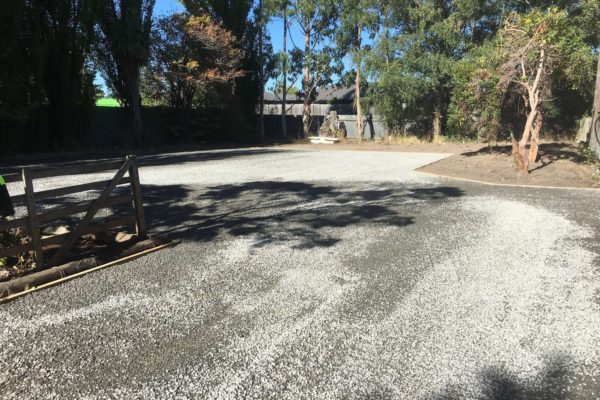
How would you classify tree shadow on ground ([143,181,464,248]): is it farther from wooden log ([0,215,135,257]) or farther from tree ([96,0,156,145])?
tree ([96,0,156,145])

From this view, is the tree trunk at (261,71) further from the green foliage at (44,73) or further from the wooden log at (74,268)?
the wooden log at (74,268)

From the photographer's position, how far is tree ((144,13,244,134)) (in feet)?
66.2

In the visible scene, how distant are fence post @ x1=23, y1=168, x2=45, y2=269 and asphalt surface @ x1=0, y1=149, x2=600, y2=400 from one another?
0.47 metres

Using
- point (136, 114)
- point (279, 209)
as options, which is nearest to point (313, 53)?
point (136, 114)

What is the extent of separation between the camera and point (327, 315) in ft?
11.6

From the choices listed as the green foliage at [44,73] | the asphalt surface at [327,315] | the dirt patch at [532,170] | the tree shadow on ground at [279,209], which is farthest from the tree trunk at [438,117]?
the asphalt surface at [327,315]

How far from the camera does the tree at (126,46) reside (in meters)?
18.5

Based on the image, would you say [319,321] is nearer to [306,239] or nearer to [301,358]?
[301,358]

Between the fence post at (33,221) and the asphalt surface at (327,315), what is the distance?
0.47 metres

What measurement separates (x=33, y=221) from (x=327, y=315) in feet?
9.75

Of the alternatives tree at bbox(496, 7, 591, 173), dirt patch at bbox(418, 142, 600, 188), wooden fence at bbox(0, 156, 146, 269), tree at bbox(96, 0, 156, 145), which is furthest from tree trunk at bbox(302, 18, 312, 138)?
wooden fence at bbox(0, 156, 146, 269)

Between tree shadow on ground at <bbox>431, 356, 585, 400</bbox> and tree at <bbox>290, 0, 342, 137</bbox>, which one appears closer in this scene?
tree shadow on ground at <bbox>431, 356, 585, 400</bbox>

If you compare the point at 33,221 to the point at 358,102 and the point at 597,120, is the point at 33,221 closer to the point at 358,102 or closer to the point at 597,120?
the point at 597,120

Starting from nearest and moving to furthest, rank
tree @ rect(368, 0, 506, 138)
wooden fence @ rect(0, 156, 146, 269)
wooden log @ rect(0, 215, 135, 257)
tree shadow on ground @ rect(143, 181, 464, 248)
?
wooden log @ rect(0, 215, 135, 257) < wooden fence @ rect(0, 156, 146, 269) < tree shadow on ground @ rect(143, 181, 464, 248) < tree @ rect(368, 0, 506, 138)
